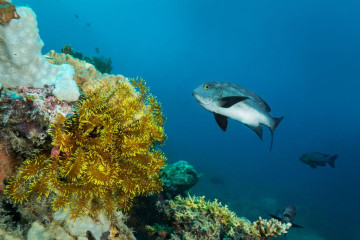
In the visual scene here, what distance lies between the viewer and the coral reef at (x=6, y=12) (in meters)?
2.58

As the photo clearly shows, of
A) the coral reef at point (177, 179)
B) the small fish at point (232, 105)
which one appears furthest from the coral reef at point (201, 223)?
the coral reef at point (177, 179)

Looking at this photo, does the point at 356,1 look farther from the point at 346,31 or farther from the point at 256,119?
the point at 256,119

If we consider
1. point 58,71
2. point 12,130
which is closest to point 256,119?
point 58,71

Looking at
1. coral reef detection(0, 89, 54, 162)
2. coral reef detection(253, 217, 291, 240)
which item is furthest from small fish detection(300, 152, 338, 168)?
coral reef detection(0, 89, 54, 162)

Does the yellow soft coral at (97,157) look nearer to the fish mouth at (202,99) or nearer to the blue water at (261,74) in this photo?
the fish mouth at (202,99)

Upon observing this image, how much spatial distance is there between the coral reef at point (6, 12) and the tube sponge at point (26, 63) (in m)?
A: 0.05

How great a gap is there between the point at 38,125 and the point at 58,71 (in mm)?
1056

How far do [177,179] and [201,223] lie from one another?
4390mm

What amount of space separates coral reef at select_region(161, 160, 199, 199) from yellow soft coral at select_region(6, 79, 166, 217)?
4.73m

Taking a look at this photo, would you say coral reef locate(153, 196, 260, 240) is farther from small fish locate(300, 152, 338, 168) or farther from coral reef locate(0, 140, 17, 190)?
small fish locate(300, 152, 338, 168)

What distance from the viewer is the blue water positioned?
164ft

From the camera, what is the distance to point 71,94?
305 cm

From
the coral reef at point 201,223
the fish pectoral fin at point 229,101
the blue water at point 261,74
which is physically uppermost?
the blue water at point 261,74

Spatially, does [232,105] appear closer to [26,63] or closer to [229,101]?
[229,101]
